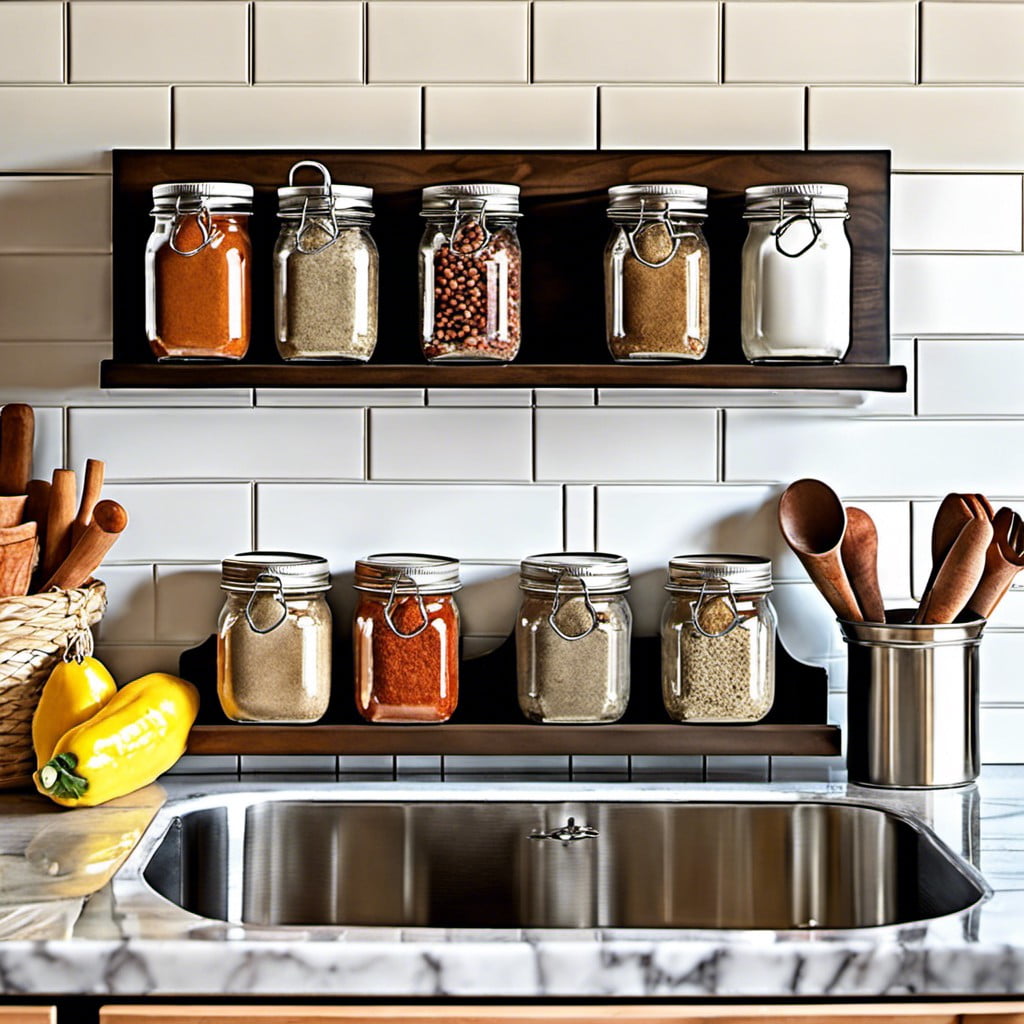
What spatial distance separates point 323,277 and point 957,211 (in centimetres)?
73

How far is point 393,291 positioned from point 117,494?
1.31 ft

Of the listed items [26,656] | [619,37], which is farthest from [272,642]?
[619,37]

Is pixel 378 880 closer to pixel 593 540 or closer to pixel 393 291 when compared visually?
pixel 593 540

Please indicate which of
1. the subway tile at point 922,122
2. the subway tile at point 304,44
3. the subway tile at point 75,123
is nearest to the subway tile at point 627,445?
the subway tile at point 922,122

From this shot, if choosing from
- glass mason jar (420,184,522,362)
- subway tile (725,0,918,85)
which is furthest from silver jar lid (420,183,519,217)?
subway tile (725,0,918,85)

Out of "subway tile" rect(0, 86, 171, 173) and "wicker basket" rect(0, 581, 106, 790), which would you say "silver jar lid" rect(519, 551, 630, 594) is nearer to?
"wicker basket" rect(0, 581, 106, 790)

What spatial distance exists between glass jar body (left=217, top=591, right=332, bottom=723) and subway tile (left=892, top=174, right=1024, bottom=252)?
0.80m

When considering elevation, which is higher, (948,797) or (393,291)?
(393,291)

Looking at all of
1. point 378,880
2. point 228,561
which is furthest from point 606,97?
point 378,880

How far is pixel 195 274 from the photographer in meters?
1.38

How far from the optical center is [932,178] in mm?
1517

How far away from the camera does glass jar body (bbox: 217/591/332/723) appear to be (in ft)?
4.63

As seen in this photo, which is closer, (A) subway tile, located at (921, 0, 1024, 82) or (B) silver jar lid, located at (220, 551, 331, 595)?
(B) silver jar lid, located at (220, 551, 331, 595)

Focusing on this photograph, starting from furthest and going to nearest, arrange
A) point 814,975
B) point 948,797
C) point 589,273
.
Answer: point 589,273, point 948,797, point 814,975
